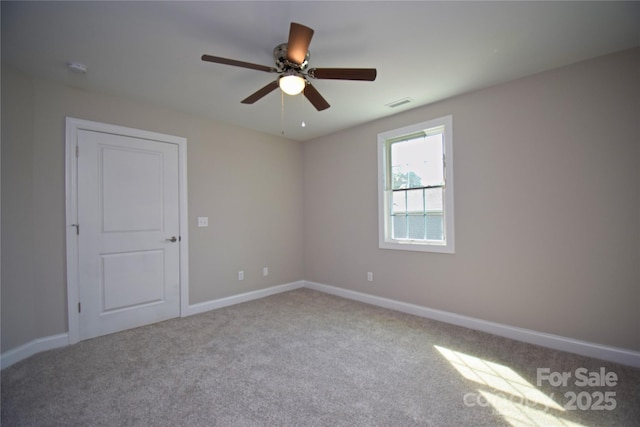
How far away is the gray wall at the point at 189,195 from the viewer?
2.45 m

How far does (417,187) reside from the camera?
11.6ft

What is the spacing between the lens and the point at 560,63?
2439 millimetres

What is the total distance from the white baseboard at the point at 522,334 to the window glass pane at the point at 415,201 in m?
1.20

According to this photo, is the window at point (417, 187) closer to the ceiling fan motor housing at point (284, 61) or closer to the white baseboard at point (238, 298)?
the white baseboard at point (238, 298)

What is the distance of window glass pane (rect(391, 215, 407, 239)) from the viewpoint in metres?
3.68

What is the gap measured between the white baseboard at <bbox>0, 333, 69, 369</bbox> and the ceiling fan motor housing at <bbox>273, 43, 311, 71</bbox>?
3.23 m

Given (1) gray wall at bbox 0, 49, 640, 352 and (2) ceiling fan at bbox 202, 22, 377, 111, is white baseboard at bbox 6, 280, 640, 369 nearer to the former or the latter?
(1) gray wall at bbox 0, 49, 640, 352

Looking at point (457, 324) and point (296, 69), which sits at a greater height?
point (296, 69)

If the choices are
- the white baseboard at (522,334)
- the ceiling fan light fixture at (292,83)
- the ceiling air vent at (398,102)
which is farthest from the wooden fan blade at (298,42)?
the white baseboard at (522,334)

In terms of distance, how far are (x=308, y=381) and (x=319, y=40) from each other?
8.44 feet

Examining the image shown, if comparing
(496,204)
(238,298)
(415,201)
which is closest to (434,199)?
(415,201)

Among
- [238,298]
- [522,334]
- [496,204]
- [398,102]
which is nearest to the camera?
[522,334]

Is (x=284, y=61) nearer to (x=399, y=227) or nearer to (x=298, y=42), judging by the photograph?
(x=298, y=42)

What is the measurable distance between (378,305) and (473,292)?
4.09ft
